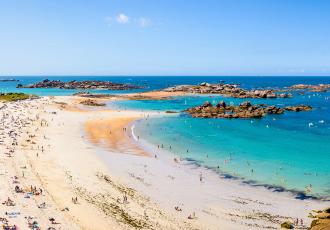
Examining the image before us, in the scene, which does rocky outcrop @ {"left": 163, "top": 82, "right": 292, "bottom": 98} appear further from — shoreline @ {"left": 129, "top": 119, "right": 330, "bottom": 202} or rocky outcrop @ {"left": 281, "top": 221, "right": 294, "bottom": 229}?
rocky outcrop @ {"left": 281, "top": 221, "right": 294, "bottom": 229}

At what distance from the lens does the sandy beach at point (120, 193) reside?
27859 mm

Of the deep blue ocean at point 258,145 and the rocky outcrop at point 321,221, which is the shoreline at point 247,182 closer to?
the deep blue ocean at point 258,145

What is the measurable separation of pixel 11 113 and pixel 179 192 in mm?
58785

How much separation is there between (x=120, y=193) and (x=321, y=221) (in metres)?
16.5

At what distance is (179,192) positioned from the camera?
1378 inches

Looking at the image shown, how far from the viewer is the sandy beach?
27.9 metres

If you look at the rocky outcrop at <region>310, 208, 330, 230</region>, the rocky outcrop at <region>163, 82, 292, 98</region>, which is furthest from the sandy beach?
the rocky outcrop at <region>163, 82, 292, 98</region>

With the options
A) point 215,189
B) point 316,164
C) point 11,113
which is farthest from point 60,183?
point 11,113

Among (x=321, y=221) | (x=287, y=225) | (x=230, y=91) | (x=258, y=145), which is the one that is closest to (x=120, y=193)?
(x=287, y=225)

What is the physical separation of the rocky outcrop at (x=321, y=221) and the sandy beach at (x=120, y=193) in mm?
1058

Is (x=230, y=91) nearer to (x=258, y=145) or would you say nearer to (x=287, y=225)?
(x=258, y=145)

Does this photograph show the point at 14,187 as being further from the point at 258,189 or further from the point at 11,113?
the point at 11,113

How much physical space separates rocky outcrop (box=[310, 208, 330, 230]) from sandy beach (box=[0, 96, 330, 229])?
1.06 m

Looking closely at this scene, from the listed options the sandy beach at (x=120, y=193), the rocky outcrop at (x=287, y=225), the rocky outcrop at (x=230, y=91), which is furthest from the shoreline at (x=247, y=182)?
the rocky outcrop at (x=230, y=91)
